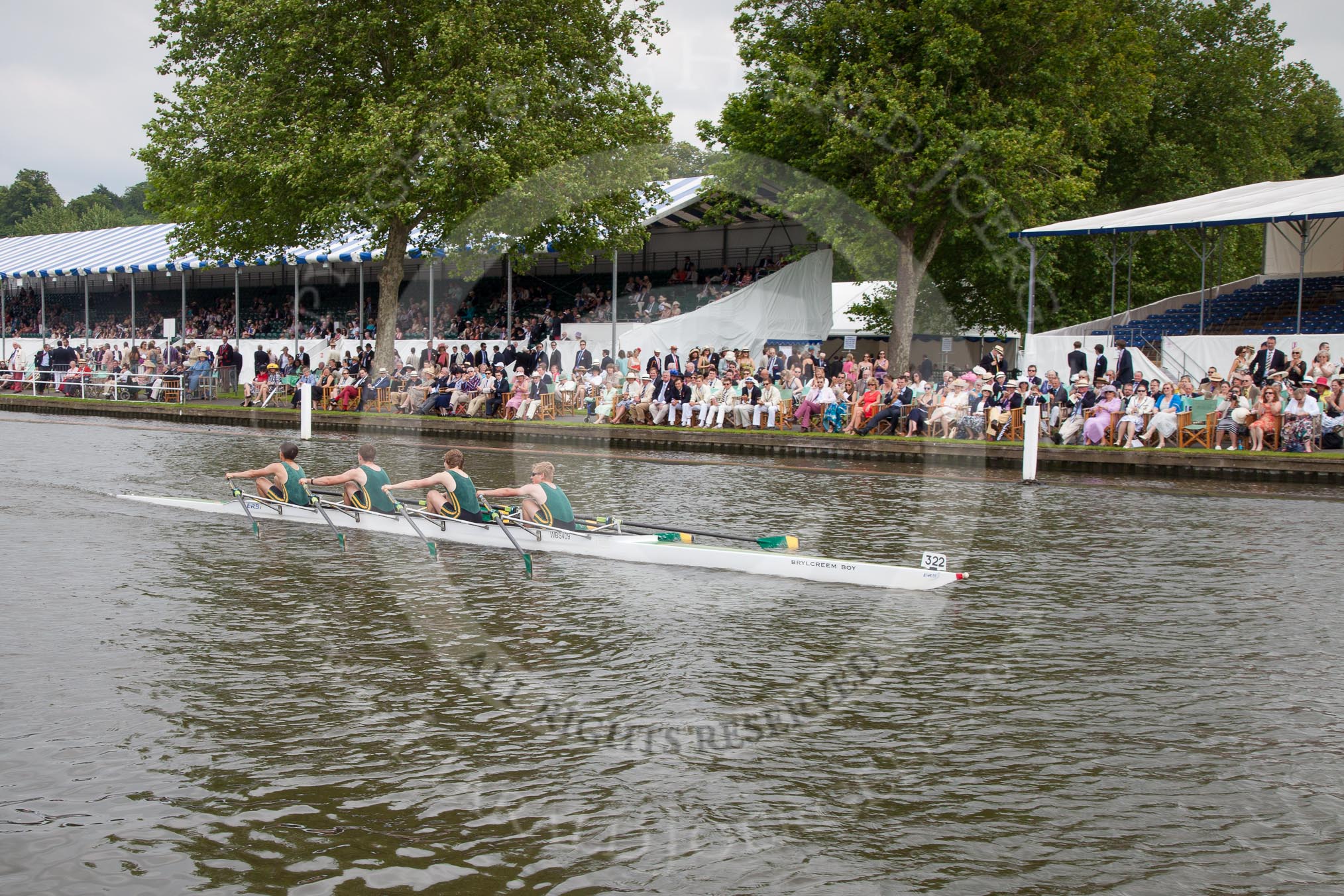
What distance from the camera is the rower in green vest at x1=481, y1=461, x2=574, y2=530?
13414 mm

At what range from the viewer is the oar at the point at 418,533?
1338cm

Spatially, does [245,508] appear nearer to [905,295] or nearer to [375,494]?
[375,494]

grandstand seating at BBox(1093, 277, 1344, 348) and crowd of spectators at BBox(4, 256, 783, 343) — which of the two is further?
crowd of spectators at BBox(4, 256, 783, 343)

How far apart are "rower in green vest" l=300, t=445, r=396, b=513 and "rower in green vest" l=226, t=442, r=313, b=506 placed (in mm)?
439

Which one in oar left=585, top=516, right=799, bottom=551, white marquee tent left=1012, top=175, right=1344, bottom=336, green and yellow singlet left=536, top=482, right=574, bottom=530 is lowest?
oar left=585, top=516, right=799, bottom=551

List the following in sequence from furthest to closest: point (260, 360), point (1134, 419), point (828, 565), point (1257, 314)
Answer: point (260, 360) < point (1257, 314) < point (1134, 419) < point (828, 565)

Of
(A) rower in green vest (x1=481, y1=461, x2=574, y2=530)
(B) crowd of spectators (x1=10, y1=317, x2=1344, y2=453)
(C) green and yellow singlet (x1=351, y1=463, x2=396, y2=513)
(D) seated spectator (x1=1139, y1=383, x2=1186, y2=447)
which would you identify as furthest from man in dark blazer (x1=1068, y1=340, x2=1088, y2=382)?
(C) green and yellow singlet (x1=351, y1=463, x2=396, y2=513)

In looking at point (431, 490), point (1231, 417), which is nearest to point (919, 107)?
point (1231, 417)

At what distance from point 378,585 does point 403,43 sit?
24274 mm

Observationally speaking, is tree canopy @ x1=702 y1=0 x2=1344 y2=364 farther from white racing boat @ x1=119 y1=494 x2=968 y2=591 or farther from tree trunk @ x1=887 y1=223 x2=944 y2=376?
white racing boat @ x1=119 y1=494 x2=968 y2=591

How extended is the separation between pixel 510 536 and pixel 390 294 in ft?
74.9

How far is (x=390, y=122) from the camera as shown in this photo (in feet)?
97.9

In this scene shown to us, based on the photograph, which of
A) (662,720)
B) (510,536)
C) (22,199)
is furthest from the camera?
(22,199)

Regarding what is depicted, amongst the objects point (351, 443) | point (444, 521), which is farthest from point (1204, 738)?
point (351, 443)
